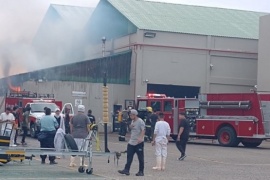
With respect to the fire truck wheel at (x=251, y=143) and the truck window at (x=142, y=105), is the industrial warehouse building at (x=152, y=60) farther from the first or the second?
the fire truck wheel at (x=251, y=143)

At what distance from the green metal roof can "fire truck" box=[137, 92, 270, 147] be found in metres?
12.2

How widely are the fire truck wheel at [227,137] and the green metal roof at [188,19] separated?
14.5 m

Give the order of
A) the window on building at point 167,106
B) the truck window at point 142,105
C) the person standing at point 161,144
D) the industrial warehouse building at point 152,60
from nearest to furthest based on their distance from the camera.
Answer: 1. the person standing at point 161,144
2. the window on building at point 167,106
3. the truck window at point 142,105
4. the industrial warehouse building at point 152,60

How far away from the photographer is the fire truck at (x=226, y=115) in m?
31.9

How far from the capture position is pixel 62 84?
44.7 m

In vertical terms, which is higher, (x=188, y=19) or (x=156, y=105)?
(x=188, y=19)

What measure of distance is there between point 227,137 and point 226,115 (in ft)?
3.34

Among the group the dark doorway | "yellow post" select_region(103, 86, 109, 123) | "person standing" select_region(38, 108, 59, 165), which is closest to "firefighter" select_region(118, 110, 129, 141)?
the dark doorway

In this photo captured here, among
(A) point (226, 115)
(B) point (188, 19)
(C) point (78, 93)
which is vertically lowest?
(A) point (226, 115)

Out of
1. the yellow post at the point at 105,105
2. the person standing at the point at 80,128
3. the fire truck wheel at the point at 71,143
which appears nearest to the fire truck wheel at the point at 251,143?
the yellow post at the point at 105,105

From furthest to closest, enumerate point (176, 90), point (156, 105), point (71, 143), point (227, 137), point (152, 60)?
point (176, 90) → point (152, 60) → point (156, 105) → point (227, 137) → point (71, 143)

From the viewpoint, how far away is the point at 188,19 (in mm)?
50938

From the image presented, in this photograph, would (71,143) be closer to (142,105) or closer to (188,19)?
(142,105)

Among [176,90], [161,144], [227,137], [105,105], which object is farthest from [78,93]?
[161,144]
